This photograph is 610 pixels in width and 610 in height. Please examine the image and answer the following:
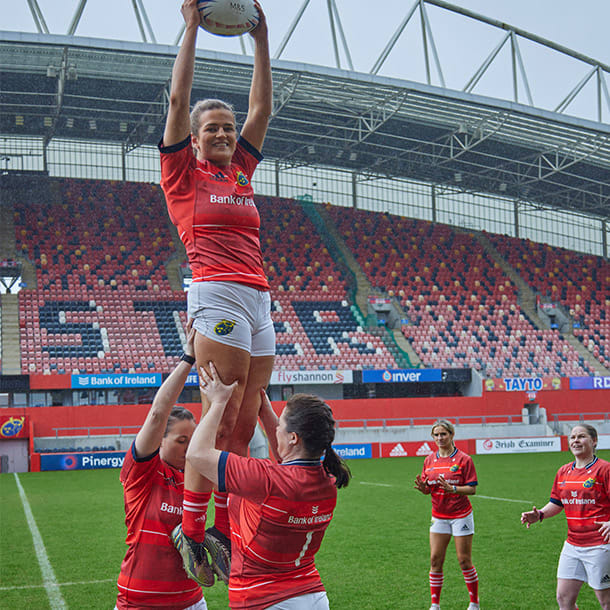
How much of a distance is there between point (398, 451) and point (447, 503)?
18.8 metres

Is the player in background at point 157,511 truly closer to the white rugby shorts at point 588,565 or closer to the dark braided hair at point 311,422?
the dark braided hair at point 311,422

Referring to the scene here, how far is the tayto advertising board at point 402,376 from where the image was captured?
29.0 meters

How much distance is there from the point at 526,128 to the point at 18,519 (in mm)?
24000

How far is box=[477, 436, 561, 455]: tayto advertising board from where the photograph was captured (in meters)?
27.0

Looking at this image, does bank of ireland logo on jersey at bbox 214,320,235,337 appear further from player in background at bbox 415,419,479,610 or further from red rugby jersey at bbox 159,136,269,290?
player in background at bbox 415,419,479,610

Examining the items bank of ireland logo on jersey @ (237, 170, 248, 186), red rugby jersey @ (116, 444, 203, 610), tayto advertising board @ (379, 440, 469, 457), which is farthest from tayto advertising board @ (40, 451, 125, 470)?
bank of ireland logo on jersey @ (237, 170, 248, 186)

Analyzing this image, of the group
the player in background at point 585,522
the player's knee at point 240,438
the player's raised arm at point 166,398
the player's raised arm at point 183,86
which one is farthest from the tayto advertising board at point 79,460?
the player's raised arm at point 183,86

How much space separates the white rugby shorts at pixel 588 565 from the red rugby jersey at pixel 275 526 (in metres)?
3.56

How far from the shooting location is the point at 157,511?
420cm

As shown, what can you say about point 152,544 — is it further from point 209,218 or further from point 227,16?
point 227,16

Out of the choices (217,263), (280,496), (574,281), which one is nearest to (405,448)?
(574,281)

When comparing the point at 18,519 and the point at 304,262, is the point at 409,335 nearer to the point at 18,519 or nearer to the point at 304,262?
the point at 304,262

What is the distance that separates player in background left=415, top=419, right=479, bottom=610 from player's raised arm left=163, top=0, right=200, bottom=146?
5.20 metres

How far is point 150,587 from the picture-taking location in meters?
4.11
